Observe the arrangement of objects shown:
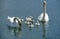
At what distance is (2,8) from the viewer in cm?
2298

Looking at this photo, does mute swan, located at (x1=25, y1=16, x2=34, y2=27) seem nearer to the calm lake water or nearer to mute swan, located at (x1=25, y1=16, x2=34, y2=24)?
mute swan, located at (x1=25, y1=16, x2=34, y2=24)

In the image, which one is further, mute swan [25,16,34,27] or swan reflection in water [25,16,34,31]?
mute swan [25,16,34,27]

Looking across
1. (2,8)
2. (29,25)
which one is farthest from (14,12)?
(29,25)

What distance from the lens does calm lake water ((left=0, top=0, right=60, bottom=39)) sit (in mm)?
17562

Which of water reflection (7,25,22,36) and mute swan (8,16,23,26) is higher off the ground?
mute swan (8,16,23,26)

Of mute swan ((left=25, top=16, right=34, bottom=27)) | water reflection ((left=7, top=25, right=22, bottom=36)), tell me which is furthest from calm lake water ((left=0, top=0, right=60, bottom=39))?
mute swan ((left=25, top=16, right=34, bottom=27))

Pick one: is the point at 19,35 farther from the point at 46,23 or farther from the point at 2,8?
the point at 2,8

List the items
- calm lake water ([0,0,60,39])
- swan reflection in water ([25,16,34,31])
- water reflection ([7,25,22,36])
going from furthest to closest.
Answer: swan reflection in water ([25,16,34,31]) < water reflection ([7,25,22,36]) < calm lake water ([0,0,60,39])

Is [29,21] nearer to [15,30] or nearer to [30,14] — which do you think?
[30,14]

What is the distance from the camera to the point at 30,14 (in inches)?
831

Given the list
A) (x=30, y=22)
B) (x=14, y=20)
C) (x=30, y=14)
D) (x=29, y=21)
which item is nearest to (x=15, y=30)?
(x=14, y=20)

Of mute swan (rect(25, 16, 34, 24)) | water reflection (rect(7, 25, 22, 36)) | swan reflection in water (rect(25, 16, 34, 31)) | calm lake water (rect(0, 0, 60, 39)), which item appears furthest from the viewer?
mute swan (rect(25, 16, 34, 24))

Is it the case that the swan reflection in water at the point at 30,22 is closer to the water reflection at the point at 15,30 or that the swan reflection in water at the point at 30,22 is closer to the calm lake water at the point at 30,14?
the calm lake water at the point at 30,14

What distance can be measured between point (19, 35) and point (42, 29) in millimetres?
1407
